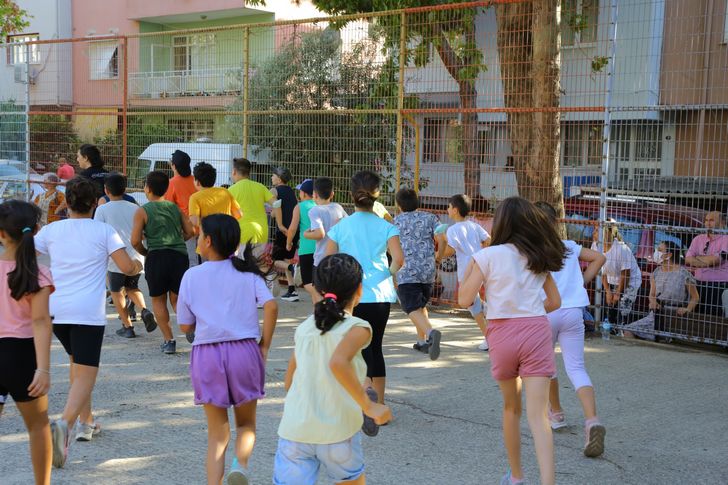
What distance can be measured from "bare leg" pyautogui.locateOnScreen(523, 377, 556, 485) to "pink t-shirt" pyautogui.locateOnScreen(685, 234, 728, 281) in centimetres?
492

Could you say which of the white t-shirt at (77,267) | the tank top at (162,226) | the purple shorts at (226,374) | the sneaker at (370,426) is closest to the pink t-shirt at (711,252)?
the sneaker at (370,426)

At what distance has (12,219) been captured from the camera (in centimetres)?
413

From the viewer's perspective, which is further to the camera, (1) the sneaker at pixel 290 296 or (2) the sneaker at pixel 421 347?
(1) the sneaker at pixel 290 296

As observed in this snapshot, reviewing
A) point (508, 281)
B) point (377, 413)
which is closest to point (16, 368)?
point (377, 413)

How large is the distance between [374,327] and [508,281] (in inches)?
66.6

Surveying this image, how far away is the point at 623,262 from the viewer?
8.88 m

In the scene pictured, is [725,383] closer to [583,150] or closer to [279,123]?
[583,150]

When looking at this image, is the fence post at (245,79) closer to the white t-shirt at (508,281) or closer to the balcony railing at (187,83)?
the balcony railing at (187,83)

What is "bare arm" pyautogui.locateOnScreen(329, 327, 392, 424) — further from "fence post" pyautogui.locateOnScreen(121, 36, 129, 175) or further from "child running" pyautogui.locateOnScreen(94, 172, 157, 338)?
"fence post" pyautogui.locateOnScreen(121, 36, 129, 175)

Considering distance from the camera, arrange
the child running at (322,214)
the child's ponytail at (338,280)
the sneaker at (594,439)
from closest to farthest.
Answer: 1. the child's ponytail at (338,280)
2. the sneaker at (594,439)
3. the child running at (322,214)

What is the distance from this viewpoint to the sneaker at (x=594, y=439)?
524 centimetres

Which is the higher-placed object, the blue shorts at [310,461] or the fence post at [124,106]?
the fence post at [124,106]

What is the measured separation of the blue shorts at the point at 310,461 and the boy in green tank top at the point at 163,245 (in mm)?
4638

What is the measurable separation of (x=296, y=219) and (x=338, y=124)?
1711 mm
